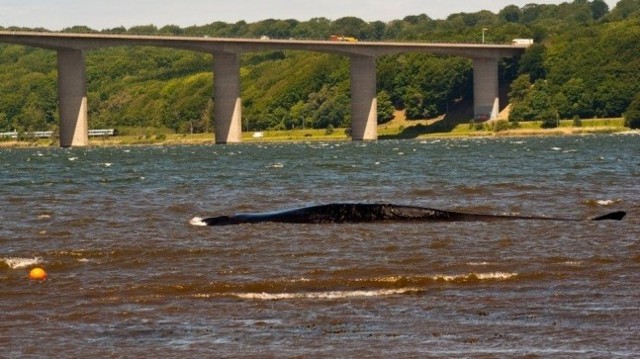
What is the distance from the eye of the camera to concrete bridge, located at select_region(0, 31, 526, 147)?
5271 inches

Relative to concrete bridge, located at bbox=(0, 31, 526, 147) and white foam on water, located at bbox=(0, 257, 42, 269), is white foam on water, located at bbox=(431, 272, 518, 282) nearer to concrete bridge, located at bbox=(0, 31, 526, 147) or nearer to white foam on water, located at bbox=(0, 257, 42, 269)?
white foam on water, located at bbox=(0, 257, 42, 269)

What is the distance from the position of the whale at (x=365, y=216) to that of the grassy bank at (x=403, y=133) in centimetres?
12440

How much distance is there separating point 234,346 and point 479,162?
174 feet

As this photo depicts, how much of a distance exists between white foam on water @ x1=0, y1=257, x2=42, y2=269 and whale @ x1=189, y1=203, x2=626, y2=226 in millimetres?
6021

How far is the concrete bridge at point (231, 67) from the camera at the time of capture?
13388 cm

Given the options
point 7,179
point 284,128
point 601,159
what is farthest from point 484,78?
point 7,179

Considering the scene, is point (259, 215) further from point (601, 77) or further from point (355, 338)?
point (601, 77)

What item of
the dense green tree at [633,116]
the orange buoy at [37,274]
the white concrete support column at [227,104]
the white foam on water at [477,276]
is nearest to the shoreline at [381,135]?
the dense green tree at [633,116]

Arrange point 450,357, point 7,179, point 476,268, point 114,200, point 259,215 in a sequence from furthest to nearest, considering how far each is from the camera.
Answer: point 7,179
point 114,200
point 259,215
point 476,268
point 450,357

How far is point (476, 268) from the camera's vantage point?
72.5 ft

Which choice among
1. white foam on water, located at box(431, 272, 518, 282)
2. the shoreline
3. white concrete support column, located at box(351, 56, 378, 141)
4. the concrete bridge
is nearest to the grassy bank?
the shoreline

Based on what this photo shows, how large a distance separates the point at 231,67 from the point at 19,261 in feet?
400

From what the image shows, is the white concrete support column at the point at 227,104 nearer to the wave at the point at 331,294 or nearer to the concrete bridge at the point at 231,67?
the concrete bridge at the point at 231,67

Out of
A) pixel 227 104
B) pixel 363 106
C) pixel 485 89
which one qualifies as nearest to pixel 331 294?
pixel 227 104
